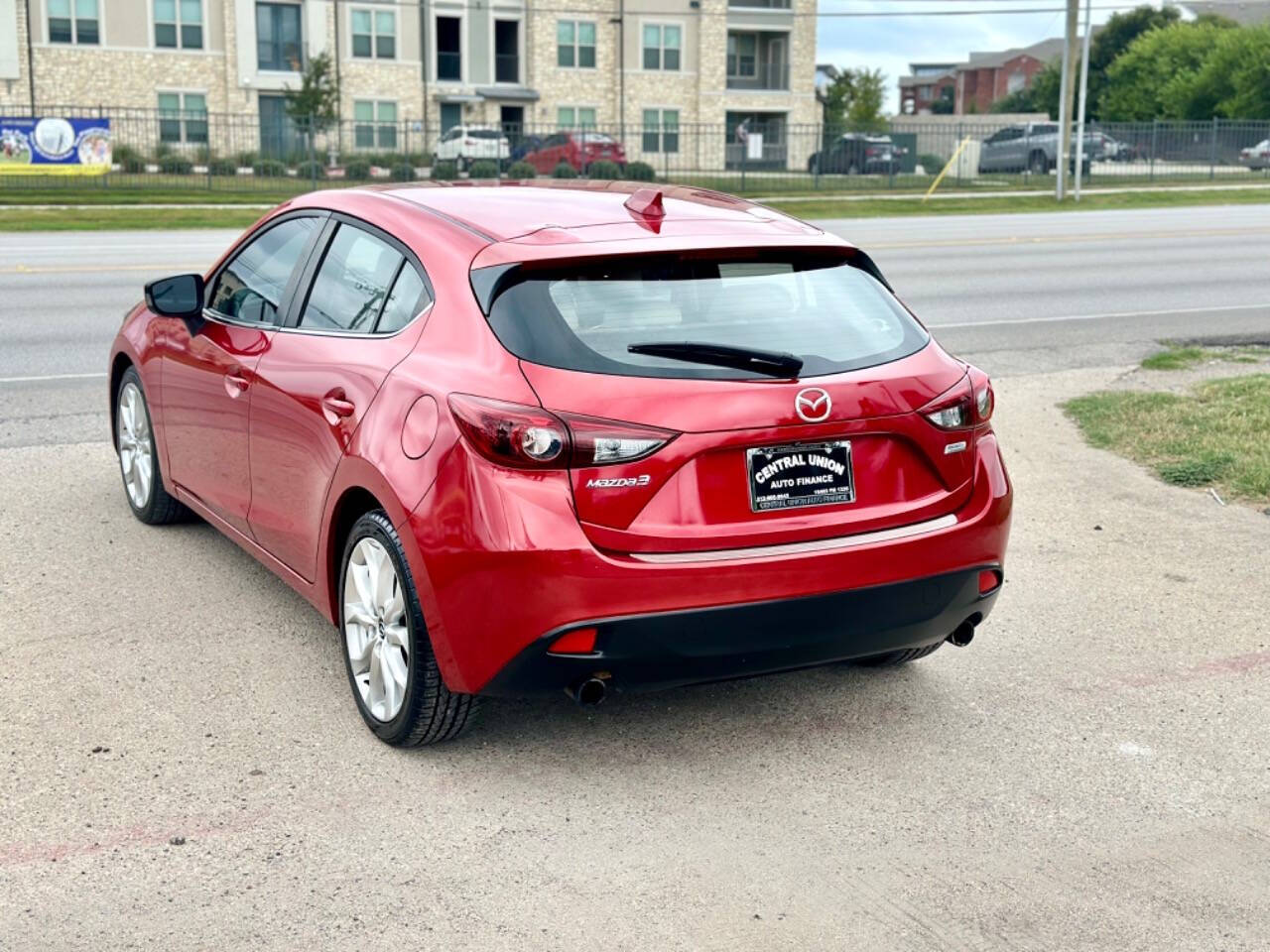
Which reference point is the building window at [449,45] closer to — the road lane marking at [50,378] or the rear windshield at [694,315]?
the road lane marking at [50,378]

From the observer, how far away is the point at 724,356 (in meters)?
4.30

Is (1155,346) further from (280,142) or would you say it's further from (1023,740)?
(280,142)

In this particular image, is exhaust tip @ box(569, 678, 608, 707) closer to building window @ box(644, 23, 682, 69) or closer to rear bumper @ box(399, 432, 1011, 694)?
rear bumper @ box(399, 432, 1011, 694)

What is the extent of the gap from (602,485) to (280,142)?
3798 cm

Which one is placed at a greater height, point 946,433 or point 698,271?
point 698,271

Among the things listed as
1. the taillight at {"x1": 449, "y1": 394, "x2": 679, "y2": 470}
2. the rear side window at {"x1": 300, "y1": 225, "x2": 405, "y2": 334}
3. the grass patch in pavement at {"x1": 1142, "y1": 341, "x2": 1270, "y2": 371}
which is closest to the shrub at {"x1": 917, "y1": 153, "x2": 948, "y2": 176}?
the grass patch in pavement at {"x1": 1142, "y1": 341, "x2": 1270, "y2": 371}

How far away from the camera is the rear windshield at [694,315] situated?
4.25 metres

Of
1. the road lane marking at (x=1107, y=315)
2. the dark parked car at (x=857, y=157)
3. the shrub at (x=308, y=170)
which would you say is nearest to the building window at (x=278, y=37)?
the shrub at (x=308, y=170)

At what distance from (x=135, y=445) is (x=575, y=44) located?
53863 mm

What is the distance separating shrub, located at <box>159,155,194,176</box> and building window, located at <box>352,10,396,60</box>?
1985cm

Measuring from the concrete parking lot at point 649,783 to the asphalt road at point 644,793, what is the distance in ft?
0.04

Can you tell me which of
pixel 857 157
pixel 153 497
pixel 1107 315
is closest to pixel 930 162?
pixel 857 157

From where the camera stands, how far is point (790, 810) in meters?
4.31

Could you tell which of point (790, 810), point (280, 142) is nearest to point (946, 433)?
point (790, 810)
